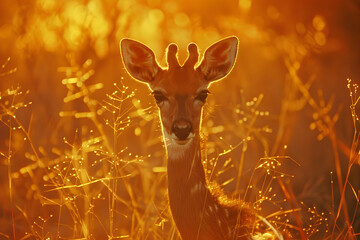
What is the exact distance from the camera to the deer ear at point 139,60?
20.3ft

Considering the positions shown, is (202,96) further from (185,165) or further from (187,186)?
(187,186)

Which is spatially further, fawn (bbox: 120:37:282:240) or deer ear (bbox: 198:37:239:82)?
deer ear (bbox: 198:37:239:82)

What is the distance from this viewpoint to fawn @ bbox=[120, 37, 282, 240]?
206 inches

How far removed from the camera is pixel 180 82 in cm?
591

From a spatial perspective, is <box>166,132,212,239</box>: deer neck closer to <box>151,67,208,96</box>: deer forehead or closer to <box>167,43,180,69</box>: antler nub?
<box>151,67,208,96</box>: deer forehead

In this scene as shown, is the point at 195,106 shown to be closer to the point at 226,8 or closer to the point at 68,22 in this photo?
the point at 68,22

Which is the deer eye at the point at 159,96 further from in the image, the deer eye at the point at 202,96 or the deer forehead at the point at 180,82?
the deer eye at the point at 202,96

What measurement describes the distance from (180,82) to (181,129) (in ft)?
1.98

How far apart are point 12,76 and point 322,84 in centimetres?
671

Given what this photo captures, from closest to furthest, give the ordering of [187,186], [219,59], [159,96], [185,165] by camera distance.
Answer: [187,186] < [185,165] < [159,96] < [219,59]

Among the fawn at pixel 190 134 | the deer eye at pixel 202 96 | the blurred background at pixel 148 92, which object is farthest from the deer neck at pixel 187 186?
the blurred background at pixel 148 92

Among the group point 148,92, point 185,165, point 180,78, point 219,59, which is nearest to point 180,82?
point 180,78

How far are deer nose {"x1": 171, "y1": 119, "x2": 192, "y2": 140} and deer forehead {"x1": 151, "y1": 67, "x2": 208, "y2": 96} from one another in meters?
0.43

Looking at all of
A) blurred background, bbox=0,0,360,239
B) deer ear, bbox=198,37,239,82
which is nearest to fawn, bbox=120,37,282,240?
deer ear, bbox=198,37,239,82
